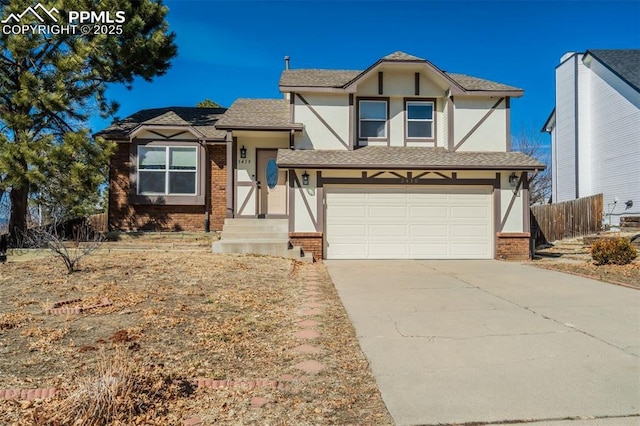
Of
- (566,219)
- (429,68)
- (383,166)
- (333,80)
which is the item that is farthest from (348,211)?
(566,219)

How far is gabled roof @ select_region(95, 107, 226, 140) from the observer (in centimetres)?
1398

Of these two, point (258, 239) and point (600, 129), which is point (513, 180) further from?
point (600, 129)

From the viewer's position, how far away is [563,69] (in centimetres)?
2284

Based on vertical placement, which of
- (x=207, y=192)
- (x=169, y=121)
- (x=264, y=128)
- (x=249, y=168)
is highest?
(x=169, y=121)

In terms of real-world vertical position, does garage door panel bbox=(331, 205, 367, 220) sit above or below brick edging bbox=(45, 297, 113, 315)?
above

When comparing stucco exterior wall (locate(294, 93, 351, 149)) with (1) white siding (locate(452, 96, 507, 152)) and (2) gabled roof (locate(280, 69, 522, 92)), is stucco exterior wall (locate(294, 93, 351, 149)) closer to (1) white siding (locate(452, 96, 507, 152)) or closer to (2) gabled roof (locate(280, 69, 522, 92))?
(2) gabled roof (locate(280, 69, 522, 92))

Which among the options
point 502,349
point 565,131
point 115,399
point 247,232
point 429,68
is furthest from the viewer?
point 565,131

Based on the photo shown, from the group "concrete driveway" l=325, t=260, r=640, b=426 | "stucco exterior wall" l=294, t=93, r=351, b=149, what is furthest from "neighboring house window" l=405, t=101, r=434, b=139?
"concrete driveway" l=325, t=260, r=640, b=426

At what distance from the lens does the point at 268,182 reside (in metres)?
14.3

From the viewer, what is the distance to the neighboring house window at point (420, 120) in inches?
556

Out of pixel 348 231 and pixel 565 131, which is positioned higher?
pixel 565 131

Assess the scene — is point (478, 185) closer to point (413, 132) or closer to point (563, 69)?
point (413, 132)

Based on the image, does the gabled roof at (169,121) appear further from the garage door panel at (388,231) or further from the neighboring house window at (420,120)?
the neighboring house window at (420,120)

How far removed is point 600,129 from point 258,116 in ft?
54.5
